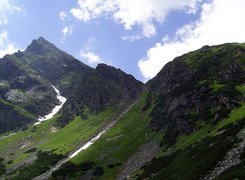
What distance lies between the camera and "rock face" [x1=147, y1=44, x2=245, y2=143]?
116 meters

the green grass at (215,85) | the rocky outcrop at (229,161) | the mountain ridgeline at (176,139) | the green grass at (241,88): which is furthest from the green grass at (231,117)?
the green grass at (215,85)

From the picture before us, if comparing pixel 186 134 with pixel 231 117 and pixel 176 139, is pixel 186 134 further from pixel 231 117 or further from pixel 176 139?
pixel 231 117

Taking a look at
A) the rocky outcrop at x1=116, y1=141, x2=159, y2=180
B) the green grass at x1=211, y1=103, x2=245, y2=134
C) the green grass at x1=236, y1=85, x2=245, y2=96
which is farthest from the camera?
the green grass at x1=236, y1=85, x2=245, y2=96

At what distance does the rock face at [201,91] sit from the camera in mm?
115750

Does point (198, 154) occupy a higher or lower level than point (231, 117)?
lower

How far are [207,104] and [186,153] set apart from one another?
42349 millimetres

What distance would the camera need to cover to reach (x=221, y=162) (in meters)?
63.9

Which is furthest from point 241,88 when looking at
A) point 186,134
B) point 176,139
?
point 176,139

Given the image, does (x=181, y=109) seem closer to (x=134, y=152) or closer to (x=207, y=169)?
(x=134, y=152)

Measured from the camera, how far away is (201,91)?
13650cm

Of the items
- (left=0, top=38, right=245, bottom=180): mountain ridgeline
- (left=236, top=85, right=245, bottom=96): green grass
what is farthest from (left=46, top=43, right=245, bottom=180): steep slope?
(left=236, top=85, right=245, bottom=96): green grass

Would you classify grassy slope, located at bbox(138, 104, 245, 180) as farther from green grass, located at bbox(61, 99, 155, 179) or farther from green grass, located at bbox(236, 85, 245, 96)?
green grass, located at bbox(61, 99, 155, 179)

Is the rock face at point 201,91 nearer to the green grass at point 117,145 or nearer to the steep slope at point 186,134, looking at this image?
the steep slope at point 186,134

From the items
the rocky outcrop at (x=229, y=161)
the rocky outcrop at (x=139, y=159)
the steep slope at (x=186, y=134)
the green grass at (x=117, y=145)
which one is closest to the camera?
the rocky outcrop at (x=229, y=161)
